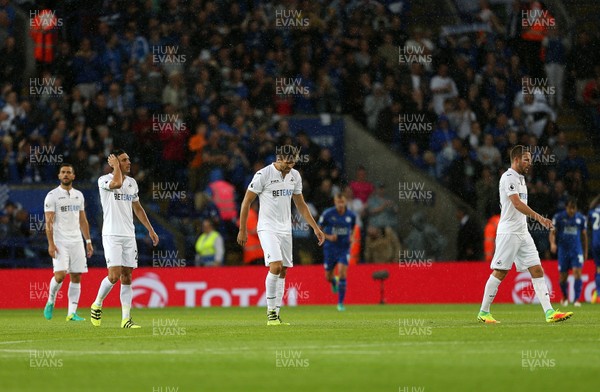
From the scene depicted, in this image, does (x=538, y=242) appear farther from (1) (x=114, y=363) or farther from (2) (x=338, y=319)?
(1) (x=114, y=363)

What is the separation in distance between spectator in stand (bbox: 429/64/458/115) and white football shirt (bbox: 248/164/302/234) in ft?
45.2

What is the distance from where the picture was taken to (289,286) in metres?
27.8

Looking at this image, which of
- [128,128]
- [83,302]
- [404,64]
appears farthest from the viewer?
[404,64]

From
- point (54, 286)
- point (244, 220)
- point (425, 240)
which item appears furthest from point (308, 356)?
point (425, 240)

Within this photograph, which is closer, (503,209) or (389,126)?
(503,209)

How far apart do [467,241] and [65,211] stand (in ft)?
36.7

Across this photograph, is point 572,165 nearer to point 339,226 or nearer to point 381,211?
point 381,211

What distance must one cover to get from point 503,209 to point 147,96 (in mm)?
15014

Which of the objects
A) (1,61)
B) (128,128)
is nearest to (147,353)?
(128,128)

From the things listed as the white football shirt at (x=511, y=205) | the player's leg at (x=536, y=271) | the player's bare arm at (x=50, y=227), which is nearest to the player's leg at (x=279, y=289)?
the white football shirt at (x=511, y=205)

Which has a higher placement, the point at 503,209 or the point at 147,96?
the point at 147,96

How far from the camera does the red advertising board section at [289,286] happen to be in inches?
1084

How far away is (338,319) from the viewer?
1967 cm

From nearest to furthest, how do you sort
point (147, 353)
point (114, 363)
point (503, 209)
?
1. point (114, 363)
2. point (147, 353)
3. point (503, 209)
